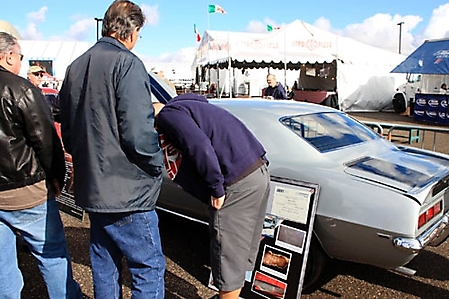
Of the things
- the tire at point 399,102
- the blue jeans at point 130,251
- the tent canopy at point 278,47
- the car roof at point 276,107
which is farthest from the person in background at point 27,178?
the tire at point 399,102

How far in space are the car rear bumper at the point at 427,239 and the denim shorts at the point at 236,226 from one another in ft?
2.92

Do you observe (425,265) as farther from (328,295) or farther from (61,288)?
(61,288)

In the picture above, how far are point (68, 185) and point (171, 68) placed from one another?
38.8 meters

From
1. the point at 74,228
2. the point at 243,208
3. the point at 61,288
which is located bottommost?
the point at 74,228

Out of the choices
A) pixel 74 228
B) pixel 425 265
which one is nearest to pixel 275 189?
pixel 425 265

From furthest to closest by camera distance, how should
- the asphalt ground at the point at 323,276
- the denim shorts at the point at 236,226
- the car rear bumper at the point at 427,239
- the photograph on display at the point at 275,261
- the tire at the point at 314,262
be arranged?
1. the asphalt ground at the point at 323,276
2. the tire at the point at 314,262
3. the photograph on display at the point at 275,261
4. the car rear bumper at the point at 427,239
5. the denim shorts at the point at 236,226

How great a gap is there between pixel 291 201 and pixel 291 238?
0.81 ft

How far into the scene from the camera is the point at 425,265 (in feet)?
11.8

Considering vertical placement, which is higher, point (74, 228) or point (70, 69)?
point (70, 69)

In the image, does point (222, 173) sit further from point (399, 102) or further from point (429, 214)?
point (399, 102)

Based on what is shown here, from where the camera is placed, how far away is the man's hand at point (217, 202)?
85.3 inches

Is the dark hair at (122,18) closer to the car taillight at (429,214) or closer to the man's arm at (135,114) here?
the man's arm at (135,114)

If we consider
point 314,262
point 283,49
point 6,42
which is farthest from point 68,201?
point 283,49

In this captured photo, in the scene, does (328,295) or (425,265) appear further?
(425,265)
